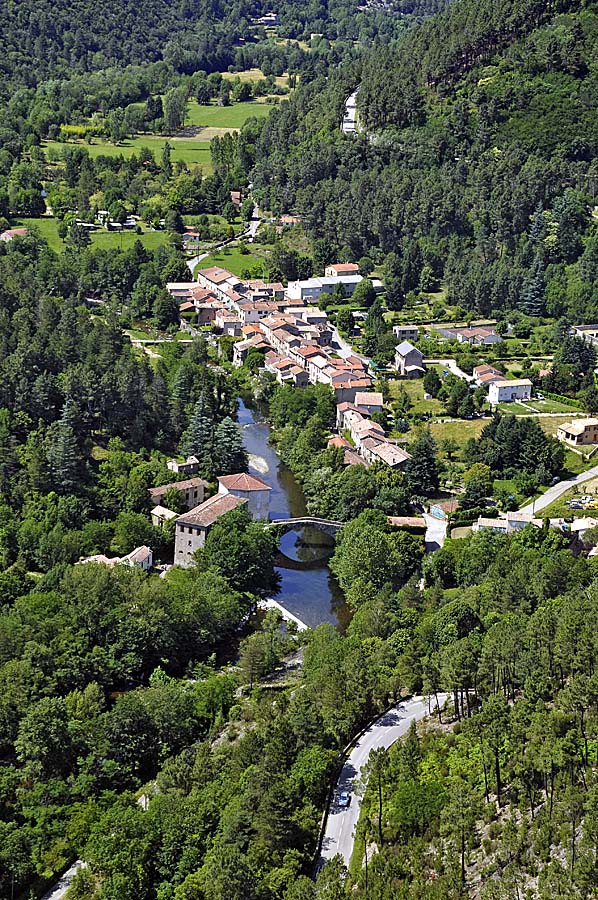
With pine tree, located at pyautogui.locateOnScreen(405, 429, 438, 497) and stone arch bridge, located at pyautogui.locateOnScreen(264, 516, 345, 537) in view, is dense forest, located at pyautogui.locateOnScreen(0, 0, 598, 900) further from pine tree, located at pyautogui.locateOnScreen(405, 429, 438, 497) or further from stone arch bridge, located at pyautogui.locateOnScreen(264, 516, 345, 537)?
stone arch bridge, located at pyautogui.locateOnScreen(264, 516, 345, 537)

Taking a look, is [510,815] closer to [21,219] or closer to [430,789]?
[430,789]

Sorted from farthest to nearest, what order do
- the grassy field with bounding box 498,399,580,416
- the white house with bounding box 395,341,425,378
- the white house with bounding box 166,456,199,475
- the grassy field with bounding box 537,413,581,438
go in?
the white house with bounding box 395,341,425,378, the grassy field with bounding box 498,399,580,416, the grassy field with bounding box 537,413,581,438, the white house with bounding box 166,456,199,475

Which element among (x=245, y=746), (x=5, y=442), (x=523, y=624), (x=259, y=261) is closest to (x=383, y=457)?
(x=5, y=442)

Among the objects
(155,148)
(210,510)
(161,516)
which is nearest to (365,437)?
(210,510)

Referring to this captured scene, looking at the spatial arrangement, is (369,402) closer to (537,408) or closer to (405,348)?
(405,348)

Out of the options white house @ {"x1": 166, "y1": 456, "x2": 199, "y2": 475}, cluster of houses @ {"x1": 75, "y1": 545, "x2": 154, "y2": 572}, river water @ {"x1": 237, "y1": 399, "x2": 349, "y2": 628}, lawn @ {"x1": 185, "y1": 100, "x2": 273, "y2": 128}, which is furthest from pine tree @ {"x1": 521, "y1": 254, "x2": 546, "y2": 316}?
lawn @ {"x1": 185, "y1": 100, "x2": 273, "y2": 128}
